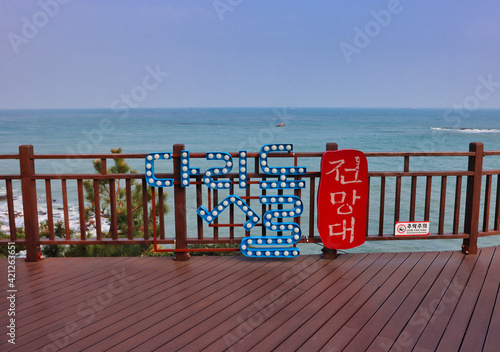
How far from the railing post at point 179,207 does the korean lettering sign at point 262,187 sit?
52 mm

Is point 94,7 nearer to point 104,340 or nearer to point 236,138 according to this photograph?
point 236,138

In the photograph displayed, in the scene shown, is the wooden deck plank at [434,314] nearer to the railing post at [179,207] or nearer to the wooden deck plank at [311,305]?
the wooden deck plank at [311,305]

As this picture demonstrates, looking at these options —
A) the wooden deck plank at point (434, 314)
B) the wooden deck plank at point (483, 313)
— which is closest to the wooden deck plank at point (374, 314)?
the wooden deck plank at point (434, 314)

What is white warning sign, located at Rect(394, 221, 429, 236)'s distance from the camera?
159 inches

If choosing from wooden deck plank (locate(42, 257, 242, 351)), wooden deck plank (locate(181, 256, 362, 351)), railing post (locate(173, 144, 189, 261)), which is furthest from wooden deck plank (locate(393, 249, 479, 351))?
railing post (locate(173, 144, 189, 261))

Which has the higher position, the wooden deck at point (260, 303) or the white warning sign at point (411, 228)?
the white warning sign at point (411, 228)

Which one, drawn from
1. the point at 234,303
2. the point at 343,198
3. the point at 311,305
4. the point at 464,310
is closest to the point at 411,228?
the point at 343,198

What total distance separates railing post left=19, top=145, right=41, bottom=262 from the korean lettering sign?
1082mm

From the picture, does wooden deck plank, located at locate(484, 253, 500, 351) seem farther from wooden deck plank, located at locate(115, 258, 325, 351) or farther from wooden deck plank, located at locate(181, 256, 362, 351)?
wooden deck plank, located at locate(115, 258, 325, 351)

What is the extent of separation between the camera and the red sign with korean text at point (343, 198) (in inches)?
151

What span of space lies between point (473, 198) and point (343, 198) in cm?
130

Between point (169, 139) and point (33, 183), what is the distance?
46359mm

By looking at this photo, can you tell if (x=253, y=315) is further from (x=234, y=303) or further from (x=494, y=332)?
(x=494, y=332)

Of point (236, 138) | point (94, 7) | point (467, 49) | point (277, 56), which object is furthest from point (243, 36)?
point (467, 49)
